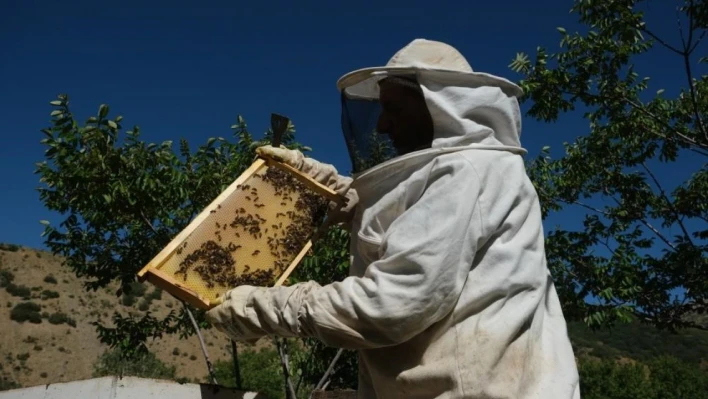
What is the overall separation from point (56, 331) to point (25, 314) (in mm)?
2692

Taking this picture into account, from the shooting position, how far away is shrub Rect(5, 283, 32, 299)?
150 ft

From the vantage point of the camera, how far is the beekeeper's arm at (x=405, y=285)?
1.51 m

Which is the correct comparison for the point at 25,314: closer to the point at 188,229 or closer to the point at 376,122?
the point at 188,229

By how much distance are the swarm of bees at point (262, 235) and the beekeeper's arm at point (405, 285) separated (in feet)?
1.75

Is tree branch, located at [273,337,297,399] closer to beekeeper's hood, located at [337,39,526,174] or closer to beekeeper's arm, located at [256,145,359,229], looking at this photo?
beekeeper's arm, located at [256,145,359,229]

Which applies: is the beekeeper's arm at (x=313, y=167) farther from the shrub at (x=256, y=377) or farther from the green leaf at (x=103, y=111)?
the shrub at (x=256, y=377)

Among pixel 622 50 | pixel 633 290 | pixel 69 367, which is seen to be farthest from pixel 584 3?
pixel 69 367

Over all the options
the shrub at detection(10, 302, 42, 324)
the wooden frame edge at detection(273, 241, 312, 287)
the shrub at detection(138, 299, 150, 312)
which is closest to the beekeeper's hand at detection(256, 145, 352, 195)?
the wooden frame edge at detection(273, 241, 312, 287)

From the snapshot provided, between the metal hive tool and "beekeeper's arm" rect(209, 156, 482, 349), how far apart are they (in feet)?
1.50

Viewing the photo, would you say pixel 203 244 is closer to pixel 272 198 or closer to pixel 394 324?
pixel 272 198

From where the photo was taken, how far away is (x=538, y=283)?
5.56 ft

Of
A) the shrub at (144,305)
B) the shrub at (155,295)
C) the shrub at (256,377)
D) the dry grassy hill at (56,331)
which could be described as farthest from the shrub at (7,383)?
the shrub at (256,377)

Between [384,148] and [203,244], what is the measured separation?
2.62 feet

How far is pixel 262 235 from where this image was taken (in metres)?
2.44
